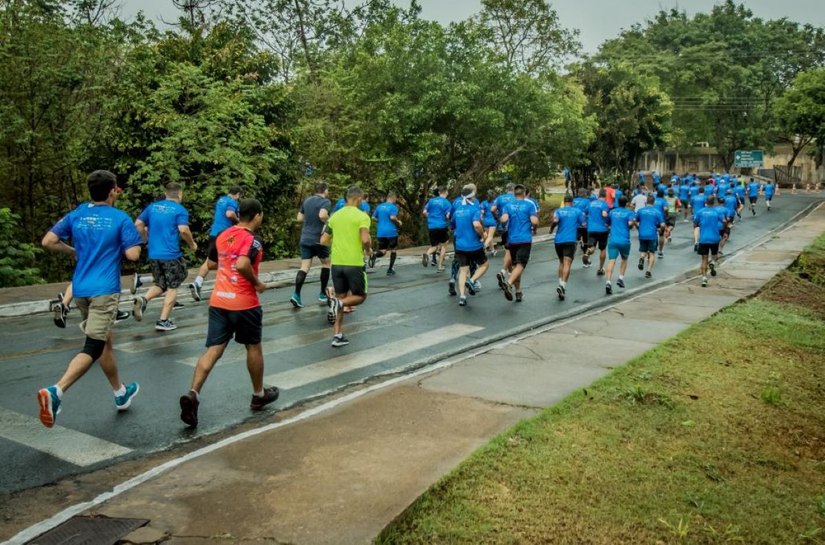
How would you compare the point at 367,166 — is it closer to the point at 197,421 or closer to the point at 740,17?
the point at 197,421

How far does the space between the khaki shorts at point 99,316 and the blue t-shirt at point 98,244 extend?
0.06m

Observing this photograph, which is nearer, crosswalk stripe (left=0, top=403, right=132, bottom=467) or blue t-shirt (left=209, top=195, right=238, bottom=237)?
crosswalk stripe (left=0, top=403, right=132, bottom=467)

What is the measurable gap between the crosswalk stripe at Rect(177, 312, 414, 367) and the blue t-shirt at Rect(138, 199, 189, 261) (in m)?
2.01

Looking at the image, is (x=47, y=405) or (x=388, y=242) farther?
(x=388, y=242)

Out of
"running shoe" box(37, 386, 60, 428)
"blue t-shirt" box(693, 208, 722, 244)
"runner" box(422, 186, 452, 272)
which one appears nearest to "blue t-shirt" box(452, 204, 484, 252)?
"runner" box(422, 186, 452, 272)

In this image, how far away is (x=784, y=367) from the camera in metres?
8.63

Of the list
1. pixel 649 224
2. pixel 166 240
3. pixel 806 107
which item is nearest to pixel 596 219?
pixel 649 224

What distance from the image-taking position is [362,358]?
8.35m

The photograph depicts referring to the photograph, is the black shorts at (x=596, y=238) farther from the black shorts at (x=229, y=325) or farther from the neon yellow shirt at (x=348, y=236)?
the black shorts at (x=229, y=325)

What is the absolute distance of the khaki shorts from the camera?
5.82 meters

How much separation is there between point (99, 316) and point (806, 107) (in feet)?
147

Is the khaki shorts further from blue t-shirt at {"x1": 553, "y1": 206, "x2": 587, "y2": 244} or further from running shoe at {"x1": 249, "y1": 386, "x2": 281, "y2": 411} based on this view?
blue t-shirt at {"x1": 553, "y1": 206, "x2": 587, "y2": 244}

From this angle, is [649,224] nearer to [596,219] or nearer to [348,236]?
[596,219]

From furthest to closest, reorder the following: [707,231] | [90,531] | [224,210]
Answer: [707,231]
[224,210]
[90,531]
